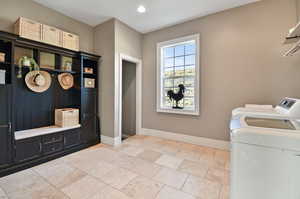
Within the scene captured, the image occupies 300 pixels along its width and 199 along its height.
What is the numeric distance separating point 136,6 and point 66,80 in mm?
2137

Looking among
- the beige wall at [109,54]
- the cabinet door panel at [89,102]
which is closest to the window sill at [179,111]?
the beige wall at [109,54]

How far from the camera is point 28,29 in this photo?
2271 millimetres

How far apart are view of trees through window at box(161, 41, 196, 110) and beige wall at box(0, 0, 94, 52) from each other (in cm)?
200

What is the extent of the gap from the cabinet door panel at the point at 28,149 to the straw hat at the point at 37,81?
3.02ft

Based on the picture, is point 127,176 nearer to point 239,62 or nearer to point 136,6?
point 239,62

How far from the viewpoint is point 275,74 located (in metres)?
2.39

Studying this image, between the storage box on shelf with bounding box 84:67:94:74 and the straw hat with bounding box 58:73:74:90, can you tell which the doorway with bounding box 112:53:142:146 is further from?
the straw hat with bounding box 58:73:74:90

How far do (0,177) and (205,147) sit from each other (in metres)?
3.51

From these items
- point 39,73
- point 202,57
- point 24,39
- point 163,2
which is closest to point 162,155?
point 202,57

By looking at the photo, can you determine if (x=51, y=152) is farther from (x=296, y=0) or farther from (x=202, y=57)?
(x=296, y=0)

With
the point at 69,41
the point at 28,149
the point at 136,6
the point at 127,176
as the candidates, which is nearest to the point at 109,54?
the point at 69,41

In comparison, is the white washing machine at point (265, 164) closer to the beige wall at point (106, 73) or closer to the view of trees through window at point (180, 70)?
the view of trees through window at point (180, 70)

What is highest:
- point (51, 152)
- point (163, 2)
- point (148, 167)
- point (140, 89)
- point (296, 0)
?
point (163, 2)

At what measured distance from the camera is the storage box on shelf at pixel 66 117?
265cm
